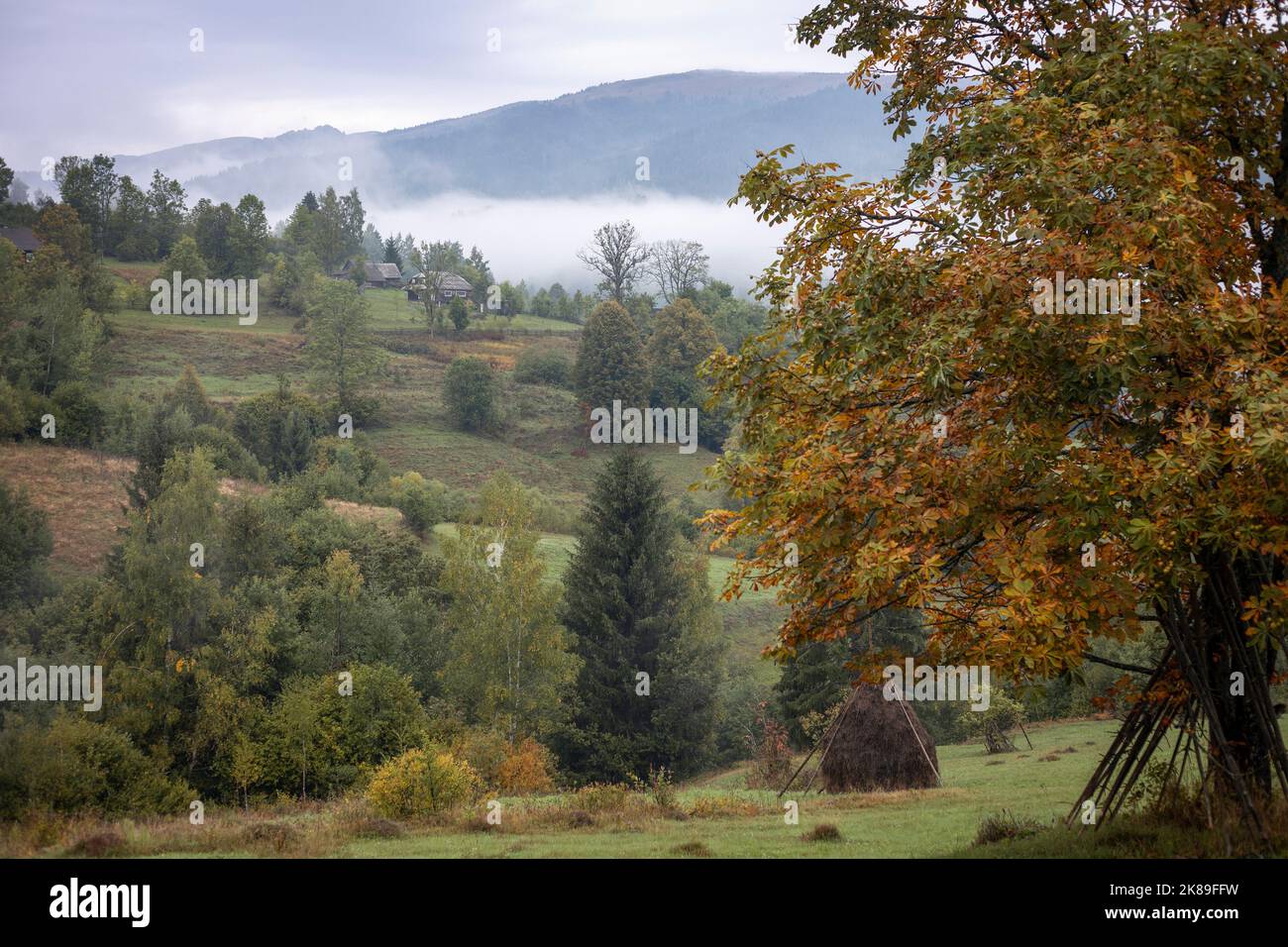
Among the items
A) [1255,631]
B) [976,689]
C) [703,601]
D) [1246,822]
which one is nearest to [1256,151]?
[1255,631]

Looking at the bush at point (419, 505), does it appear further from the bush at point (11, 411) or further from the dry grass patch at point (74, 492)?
the bush at point (11, 411)

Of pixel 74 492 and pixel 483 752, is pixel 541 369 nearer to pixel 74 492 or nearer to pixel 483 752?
pixel 74 492

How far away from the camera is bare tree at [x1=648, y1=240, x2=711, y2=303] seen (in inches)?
4931

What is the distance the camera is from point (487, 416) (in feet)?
299

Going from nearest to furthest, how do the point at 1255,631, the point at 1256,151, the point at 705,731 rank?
the point at 1255,631 → the point at 1256,151 → the point at 705,731

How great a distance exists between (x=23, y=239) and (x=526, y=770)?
9005cm

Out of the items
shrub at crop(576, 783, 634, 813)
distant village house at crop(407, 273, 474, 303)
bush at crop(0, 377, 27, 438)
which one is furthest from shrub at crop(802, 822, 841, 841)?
distant village house at crop(407, 273, 474, 303)

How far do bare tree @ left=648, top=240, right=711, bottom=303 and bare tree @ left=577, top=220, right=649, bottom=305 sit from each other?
3453 mm

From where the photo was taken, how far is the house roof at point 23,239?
319 ft

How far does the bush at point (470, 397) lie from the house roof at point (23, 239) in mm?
41928

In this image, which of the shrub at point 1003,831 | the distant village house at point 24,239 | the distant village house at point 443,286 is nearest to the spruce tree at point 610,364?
the distant village house at point 443,286

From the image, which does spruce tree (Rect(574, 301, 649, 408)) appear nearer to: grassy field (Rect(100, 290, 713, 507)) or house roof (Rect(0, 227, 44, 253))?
grassy field (Rect(100, 290, 713, 507))
